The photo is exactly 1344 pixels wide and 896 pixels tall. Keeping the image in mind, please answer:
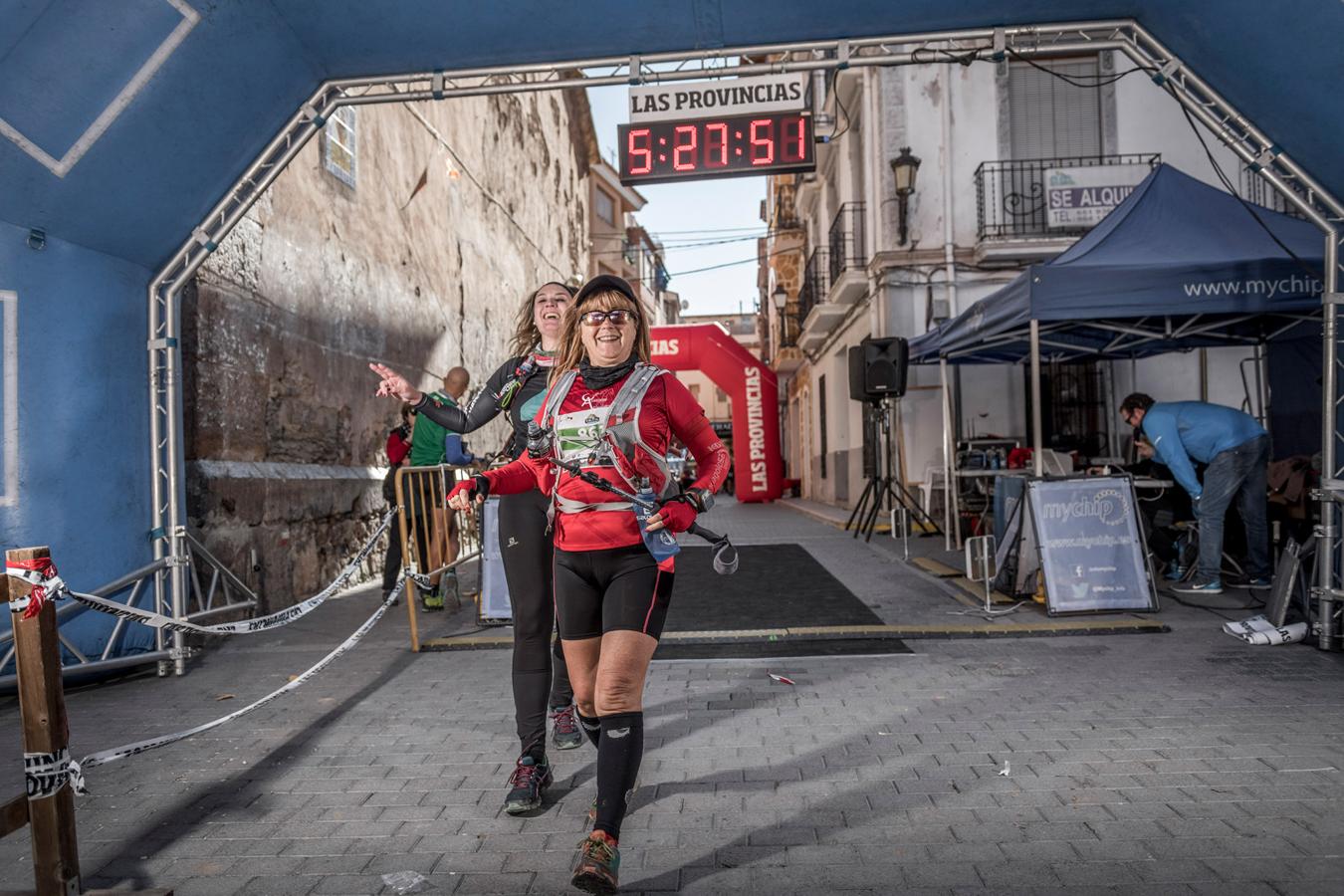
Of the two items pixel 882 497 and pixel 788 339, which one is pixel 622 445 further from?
pixel 788 339

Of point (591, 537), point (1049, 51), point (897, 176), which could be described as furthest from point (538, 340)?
point (897, 176)

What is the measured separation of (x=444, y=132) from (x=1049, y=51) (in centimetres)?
923

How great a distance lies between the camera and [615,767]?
8.75 ft

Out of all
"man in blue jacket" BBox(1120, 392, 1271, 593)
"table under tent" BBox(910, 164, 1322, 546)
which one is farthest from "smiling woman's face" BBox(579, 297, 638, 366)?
"man in blue jacket" BBox(1120, 392, 1271, 593)

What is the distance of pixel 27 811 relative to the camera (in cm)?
245

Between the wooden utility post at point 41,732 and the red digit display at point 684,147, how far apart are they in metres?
5.01

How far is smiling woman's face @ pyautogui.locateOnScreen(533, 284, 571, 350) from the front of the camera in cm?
369

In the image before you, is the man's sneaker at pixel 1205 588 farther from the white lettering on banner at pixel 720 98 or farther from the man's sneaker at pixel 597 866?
the man's sneaker at pixel 597 866

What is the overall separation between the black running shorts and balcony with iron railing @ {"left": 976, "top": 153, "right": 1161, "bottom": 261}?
12.7m

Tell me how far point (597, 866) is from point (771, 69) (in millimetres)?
5074

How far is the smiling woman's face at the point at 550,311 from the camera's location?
3.69 meters

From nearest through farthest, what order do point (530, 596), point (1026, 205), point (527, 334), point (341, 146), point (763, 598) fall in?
1. point (530, 596)
2. point (527, 334)
3. point (763, 598)
4. point (341, 146)
5. point (1026, 205)

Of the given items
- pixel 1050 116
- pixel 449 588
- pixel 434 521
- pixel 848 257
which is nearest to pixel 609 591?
pixel 434 521

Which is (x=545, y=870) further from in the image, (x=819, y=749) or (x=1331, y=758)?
(x=1331, y=758)
